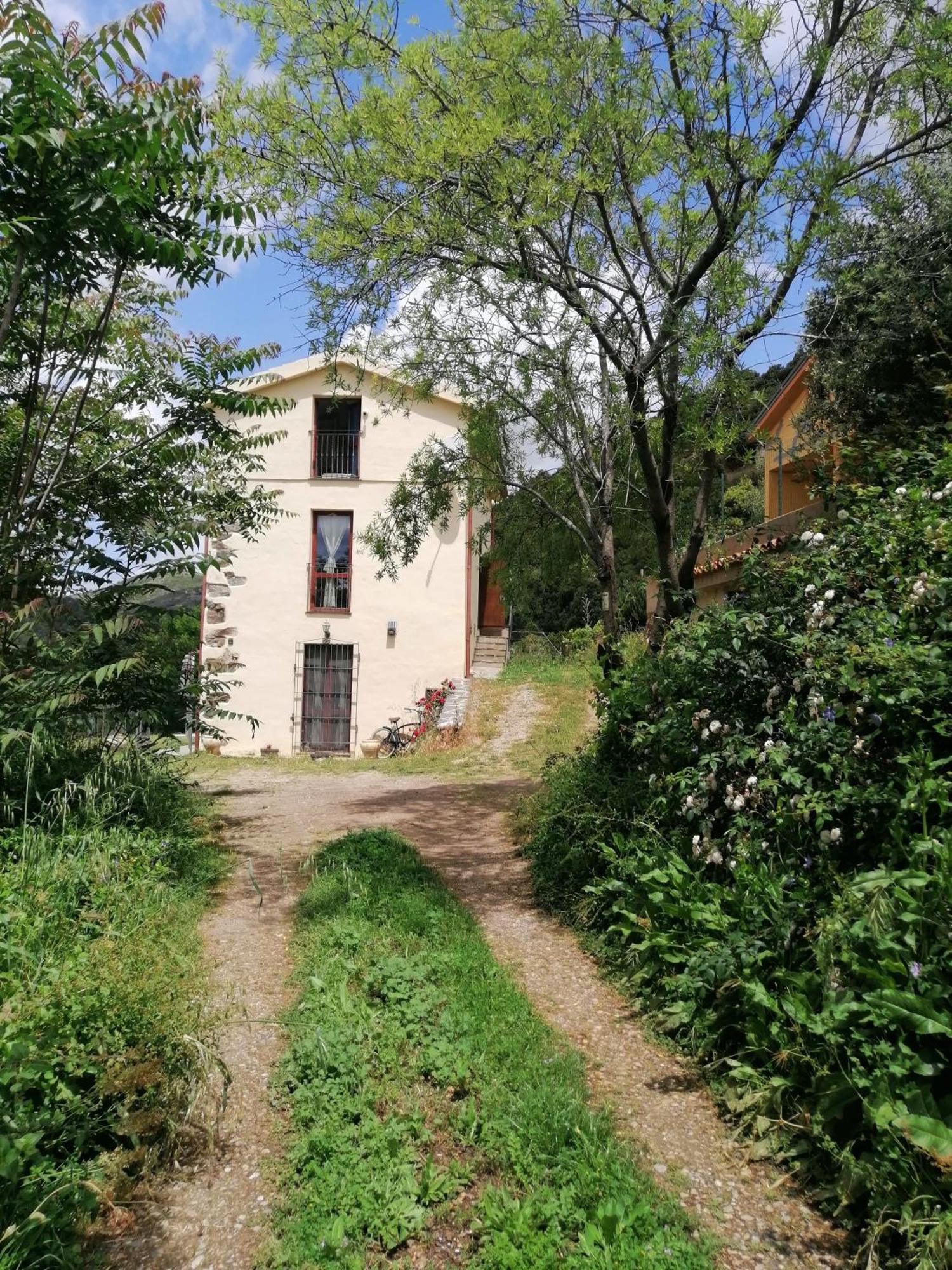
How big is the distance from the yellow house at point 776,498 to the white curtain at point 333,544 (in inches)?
264

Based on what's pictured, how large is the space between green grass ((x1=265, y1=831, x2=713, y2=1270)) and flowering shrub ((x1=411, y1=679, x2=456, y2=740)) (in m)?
11.1

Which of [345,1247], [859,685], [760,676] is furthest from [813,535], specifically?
[345,1247]

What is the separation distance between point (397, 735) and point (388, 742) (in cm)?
25

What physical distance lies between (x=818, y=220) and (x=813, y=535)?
2.45m

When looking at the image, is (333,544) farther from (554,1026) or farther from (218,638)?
(554,1026)

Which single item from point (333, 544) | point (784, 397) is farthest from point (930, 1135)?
point (333, 544)

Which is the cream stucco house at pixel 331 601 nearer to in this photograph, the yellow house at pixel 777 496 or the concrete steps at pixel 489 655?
the concrete steps at pixel 489 655

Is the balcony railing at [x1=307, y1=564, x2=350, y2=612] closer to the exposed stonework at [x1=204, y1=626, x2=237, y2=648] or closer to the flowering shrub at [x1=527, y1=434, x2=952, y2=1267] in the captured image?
the exposed stonework at [x1=204, y1=626, x2=237, y2=648]

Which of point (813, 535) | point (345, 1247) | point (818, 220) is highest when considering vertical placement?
point (818, 220)

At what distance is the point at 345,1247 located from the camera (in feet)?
9.08

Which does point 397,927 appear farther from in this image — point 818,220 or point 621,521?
point 621,521

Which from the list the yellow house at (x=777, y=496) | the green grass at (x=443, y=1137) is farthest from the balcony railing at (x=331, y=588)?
the green grass at (x=443, y=1137)

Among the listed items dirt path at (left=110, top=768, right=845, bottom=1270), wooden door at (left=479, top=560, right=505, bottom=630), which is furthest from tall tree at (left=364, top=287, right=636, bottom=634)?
wooden door at (left=479, top=560, right=505, bottom=630)

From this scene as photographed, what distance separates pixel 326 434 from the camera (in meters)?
17.8
